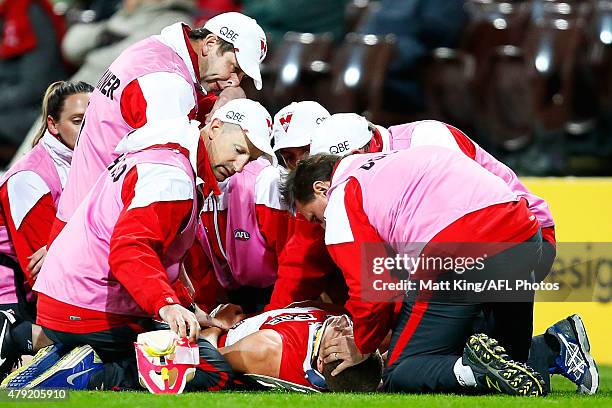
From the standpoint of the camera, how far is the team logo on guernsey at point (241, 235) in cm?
656

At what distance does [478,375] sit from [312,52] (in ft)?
14.1

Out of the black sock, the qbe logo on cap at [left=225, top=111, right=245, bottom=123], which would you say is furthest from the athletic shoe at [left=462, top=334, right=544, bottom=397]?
the black sock

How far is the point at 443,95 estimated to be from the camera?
28.8ft

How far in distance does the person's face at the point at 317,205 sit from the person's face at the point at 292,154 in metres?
0.80

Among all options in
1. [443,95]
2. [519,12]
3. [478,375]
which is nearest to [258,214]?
[478,375]

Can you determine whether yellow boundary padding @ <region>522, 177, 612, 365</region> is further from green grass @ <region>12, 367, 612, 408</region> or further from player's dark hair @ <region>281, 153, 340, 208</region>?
player's dark hair @ <region>281, 153, 340, 208</region>

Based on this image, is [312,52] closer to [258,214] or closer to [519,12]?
[519,12]

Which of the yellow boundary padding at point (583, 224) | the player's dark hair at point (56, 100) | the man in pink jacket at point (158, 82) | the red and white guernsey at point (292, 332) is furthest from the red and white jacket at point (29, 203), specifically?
the yellow boundary padding at point (583, 224)

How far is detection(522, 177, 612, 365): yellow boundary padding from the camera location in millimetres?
7441

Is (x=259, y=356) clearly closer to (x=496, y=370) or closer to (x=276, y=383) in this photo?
(x=276, y=383)

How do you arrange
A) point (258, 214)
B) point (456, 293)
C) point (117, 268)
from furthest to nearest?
point (258, 214) → point (456, 293) → point (117, 268)

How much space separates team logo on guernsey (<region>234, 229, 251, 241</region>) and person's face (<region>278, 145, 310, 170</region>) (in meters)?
0.39

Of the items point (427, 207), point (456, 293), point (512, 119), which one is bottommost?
point (512, 119)

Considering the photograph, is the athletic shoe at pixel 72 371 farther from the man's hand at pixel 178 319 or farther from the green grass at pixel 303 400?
the man's hand at pixel 178 319
